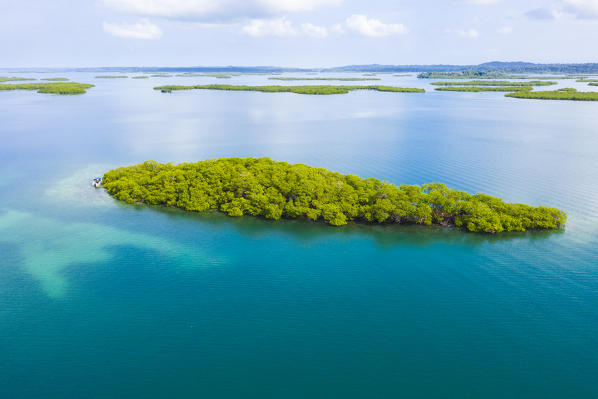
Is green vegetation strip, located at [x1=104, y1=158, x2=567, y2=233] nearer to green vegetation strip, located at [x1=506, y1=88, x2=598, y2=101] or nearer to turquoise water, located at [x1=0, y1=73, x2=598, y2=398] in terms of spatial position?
turquoise water, located at [x1=0, y1=73, x2=598, y2=398]

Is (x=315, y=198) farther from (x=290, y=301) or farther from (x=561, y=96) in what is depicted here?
(x=561, y=96)

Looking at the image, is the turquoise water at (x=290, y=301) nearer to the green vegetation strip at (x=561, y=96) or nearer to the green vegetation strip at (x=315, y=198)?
the green vegetation strip at (x=315, y=198)

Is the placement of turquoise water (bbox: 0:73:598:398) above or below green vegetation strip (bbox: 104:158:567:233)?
below

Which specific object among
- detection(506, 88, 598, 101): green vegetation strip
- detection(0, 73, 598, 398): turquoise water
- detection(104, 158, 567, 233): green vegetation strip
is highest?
detection(506, 88, 598, 101): green vegetation strip

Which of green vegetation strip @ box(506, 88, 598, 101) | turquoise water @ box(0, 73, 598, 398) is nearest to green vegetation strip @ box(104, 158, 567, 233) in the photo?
turquoise water @ box(0, 73, 598, 398)

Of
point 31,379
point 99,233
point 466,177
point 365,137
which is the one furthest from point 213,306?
point 365,137

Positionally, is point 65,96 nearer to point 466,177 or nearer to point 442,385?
point 466,177
